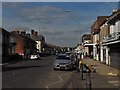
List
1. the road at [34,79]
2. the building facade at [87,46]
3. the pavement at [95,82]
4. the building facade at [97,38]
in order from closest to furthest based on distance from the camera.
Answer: the pavement at [95,82], the road at [34,79], the building facade at [97,38], the building facade at [87,46]

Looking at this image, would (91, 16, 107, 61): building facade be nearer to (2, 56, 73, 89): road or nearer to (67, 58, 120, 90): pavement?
(2, 56, 73, 89): road

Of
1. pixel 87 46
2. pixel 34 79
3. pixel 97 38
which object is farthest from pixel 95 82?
pixel 87 46

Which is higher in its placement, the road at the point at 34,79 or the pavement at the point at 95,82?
the road at the point at 34,79

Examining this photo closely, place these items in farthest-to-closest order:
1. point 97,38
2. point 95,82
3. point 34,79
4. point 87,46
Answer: point 87,46 < point 97,38 < point 34,79 < point 95,82

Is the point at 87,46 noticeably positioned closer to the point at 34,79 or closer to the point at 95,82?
the point at 34,79

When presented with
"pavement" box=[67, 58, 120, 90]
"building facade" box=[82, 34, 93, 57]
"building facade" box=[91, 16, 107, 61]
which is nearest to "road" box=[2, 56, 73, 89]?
"pavement" box=[67, 58, 120, 90]

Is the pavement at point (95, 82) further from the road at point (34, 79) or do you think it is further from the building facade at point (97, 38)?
the building facade at point (97, 38)

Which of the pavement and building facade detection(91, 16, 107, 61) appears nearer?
the pavement

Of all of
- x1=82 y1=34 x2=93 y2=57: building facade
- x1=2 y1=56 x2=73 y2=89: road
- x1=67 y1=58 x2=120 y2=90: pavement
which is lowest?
x1=67 y1=58 x2=120 y2=90: pavement

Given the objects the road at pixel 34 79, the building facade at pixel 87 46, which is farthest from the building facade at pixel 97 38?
the road at pixel 34 79

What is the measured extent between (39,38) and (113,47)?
126720 mm

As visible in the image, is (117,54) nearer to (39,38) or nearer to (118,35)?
(118,35)

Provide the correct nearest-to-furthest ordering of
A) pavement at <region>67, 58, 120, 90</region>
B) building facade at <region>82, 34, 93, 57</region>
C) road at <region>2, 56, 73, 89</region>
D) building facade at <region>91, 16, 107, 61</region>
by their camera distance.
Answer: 1. pavement at <region>67, 58, 120, 90</region>
2. road at <region>2, 56, 73, 89</region>
3. building facade at <region>91, 16, 107, 61</region>
4. building facade at <region>82, 34, 93, 57</region>

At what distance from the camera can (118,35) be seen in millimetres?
33938
